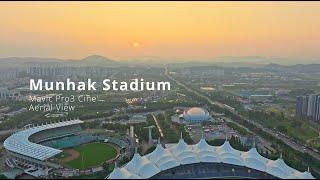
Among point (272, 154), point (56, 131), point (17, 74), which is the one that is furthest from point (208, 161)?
point (17, 74)

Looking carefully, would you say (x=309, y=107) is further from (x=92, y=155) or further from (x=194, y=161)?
(x=92, y=155)

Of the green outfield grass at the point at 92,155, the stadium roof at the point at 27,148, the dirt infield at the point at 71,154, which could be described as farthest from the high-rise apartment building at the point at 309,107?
the stadium roof at the point at 27,148

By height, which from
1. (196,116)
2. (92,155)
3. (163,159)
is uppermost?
(163,159)

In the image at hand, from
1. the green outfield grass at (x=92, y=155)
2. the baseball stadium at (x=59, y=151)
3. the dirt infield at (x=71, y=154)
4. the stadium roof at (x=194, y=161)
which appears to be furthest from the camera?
the dirt infield at (x=71, y=154)

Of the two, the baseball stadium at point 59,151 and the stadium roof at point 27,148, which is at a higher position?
the stadium roof at point 27,148

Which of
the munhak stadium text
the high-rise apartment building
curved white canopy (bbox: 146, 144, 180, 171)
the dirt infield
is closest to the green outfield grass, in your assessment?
the dirt infield

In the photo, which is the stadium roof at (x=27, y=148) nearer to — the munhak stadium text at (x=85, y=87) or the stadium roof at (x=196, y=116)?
the stadium roof at (x=196, y=116)

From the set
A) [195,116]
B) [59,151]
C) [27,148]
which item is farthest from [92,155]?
[195,116]
